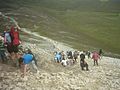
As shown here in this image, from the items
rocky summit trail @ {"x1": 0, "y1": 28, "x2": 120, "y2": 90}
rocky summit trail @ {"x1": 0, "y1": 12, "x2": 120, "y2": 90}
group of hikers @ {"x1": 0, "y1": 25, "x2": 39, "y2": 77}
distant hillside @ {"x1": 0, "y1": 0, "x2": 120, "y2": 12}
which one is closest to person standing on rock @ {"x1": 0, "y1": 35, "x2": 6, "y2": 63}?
group of hikers @ {"x1": 0, "y1": 25, "x2": 39, "y2": 77}

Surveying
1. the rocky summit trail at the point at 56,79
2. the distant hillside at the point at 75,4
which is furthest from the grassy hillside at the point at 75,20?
the rocky summit trail at the point at 56,79

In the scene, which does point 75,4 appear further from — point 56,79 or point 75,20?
point 56,79

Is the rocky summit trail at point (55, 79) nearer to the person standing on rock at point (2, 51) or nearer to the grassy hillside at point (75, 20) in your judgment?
the person standing on rock at point (2, 51)

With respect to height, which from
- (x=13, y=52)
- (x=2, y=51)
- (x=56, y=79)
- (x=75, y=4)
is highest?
(x=13, y=52)

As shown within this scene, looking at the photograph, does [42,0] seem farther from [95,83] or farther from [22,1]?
[95,83]

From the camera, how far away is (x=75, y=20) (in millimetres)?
121438

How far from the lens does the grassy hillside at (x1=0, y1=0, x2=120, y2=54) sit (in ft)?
286

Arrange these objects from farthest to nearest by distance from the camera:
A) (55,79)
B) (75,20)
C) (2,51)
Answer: (75,20)
(2,51)
(55,79)

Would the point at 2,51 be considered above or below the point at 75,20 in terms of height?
above

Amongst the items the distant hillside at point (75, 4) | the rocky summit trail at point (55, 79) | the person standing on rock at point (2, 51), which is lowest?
the distant hillside at point (75, 4)

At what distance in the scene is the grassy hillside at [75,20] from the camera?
286ft

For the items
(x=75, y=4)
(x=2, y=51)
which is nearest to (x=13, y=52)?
(x=2, y=51)

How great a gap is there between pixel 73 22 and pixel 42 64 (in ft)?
278

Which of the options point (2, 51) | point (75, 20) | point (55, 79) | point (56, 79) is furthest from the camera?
point (75, 20)
